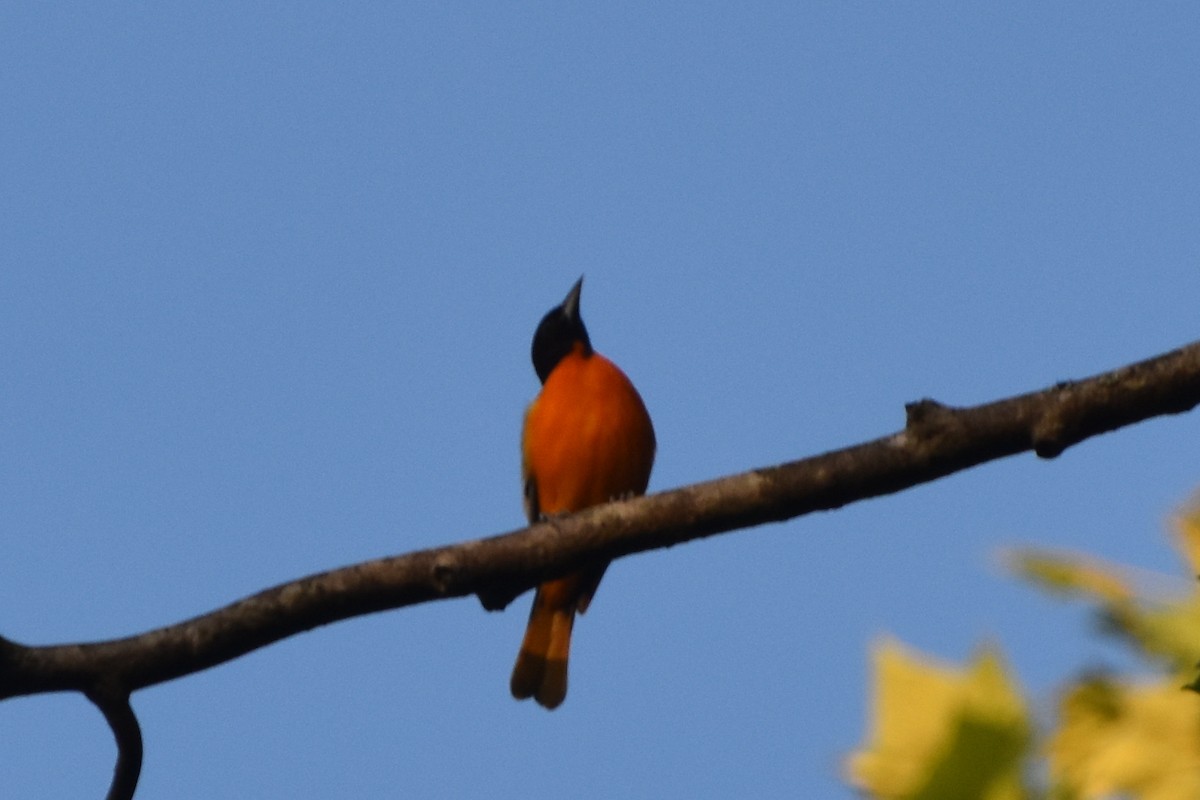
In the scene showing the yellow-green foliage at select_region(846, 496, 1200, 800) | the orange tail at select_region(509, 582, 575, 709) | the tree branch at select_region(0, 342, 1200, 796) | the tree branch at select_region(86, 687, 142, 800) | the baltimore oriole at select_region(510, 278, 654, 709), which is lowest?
the yellow-green foliage at select_region(846, 496, 1200, 800)

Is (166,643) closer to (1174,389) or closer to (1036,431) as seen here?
(1036,431)

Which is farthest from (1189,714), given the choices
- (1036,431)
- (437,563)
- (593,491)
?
(593,491)

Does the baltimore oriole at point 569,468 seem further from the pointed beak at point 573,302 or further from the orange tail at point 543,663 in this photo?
the pointed beak at point 573,302

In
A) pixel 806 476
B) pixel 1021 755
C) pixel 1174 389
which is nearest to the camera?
pixel 1021 755

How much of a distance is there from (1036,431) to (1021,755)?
1.87 m

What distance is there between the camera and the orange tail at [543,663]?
23.4ft

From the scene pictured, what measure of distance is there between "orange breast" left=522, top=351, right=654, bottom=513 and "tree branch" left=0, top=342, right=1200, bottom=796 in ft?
12.9

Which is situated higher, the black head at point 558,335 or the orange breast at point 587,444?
the black head at point 558,335

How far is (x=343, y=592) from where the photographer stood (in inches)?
111

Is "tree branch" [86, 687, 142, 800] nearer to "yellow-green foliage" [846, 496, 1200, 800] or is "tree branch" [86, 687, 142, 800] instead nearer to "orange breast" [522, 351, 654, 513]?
"yellow-green foliage" [846, 496, 1200, 800]

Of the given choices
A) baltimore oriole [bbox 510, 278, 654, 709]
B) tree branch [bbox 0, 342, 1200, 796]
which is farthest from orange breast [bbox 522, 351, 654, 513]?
tree branch [bbox 0, 342, 1200, 796]

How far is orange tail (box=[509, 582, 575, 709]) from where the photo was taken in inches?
281

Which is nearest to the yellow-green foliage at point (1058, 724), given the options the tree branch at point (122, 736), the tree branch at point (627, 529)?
the tree branch at point (627, 529)

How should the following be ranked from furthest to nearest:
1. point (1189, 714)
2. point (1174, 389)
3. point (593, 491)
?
point (593, 491) → point (1174, 389) → point (1189, 714)
